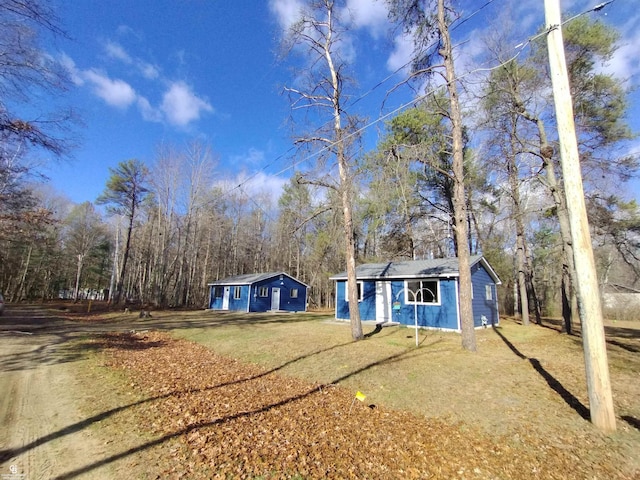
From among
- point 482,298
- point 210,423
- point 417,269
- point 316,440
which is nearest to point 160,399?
point 210,423

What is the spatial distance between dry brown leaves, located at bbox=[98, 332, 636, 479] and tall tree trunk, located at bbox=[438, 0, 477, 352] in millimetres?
4992

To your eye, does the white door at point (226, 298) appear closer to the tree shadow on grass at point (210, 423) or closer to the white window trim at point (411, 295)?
the white window trim at point (411, 295)

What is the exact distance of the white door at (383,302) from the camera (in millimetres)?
15789

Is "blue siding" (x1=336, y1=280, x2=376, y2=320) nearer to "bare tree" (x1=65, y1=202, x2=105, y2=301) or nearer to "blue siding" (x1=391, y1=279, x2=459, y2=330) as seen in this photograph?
"blue siding" (x1=391, y1=279, x2=459, y2=330)

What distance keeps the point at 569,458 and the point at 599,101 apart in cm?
1356

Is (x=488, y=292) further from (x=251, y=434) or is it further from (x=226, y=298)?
(x=226, y=298)

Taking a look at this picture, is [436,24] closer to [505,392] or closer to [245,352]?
[505,392]

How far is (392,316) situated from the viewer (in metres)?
15.5

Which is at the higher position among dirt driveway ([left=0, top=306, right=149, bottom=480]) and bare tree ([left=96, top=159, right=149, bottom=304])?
bare tree ([left=96, top=159, right=149, bottom=304])

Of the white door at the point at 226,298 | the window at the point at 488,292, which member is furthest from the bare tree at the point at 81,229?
the window at the point at 488,292

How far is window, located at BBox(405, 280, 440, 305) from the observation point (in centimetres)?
1410

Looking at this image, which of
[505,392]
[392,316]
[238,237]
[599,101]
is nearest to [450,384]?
[505,392]

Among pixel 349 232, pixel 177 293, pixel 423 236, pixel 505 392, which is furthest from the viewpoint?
pixel 177 293

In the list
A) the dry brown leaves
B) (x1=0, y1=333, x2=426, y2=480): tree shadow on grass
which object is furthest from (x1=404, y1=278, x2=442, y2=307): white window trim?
the dry brown leaves
